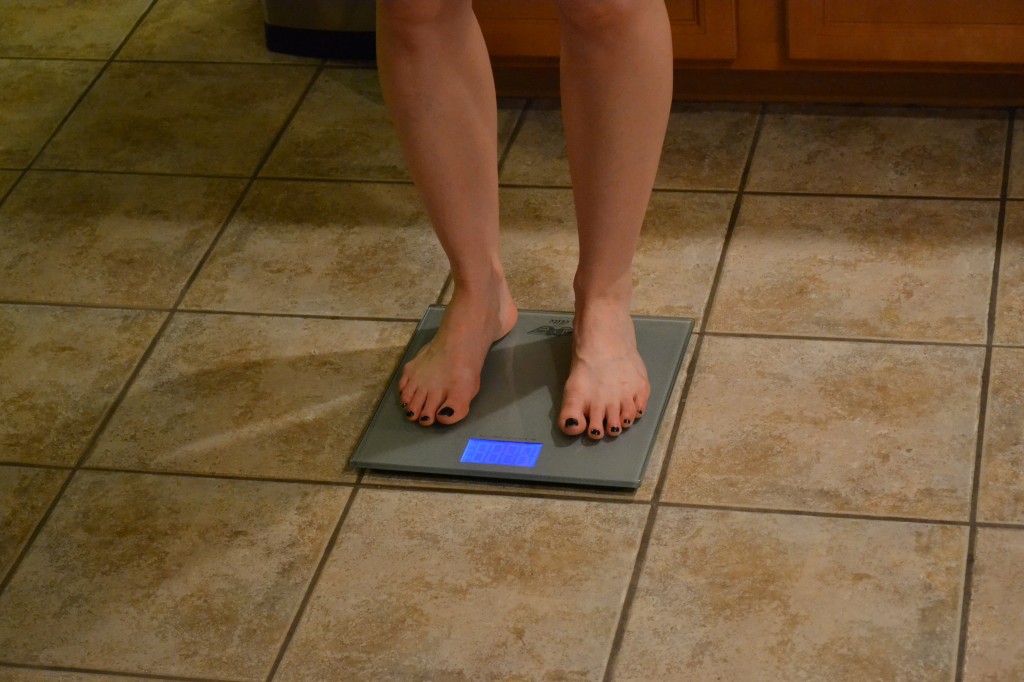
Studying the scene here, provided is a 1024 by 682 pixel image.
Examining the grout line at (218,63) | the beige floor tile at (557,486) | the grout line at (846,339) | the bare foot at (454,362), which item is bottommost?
the grout line at (846,339)

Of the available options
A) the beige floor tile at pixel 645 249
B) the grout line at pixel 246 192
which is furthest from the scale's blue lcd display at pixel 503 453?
the grout line at pixel 246 192

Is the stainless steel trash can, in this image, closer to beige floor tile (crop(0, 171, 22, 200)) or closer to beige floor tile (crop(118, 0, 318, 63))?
beige floor tile (crop(118, 0, 318, 63))

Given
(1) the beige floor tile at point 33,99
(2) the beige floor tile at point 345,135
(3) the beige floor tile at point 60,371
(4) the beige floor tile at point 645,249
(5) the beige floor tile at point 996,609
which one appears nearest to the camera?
(5) the beige floor tile at point 996,609

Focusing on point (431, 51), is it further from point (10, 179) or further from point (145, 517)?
point (10, 179)

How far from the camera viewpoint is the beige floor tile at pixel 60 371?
5.62 ft

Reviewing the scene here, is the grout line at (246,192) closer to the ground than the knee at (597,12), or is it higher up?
closer to the ground

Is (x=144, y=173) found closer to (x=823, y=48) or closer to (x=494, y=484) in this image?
(x=494, y=484)

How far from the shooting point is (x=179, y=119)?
7.77 feet

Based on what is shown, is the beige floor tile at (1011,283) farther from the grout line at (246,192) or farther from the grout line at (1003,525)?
the grout line at (246,192)

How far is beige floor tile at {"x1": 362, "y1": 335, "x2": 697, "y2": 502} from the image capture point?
152 cm

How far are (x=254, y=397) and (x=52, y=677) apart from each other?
460 millimetres

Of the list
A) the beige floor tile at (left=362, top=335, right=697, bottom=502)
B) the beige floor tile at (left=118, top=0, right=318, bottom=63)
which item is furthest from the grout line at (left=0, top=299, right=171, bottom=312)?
the beige floor tile at (left=118, top=0, right=318, bottom=63)

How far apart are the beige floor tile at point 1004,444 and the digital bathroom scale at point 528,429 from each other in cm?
36

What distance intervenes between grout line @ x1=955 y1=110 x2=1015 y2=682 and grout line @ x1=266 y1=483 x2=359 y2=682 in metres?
0.66
